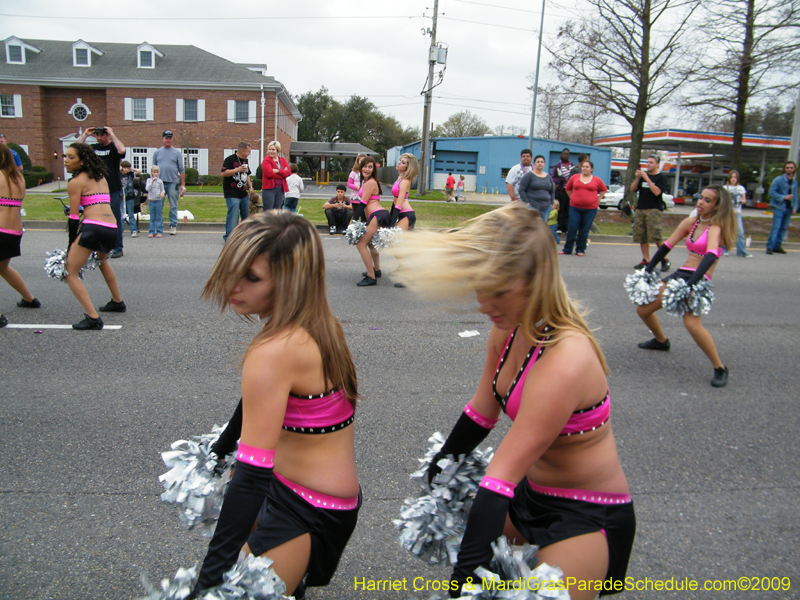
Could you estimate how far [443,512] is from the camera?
6.32 ft

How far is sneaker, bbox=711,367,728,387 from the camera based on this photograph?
5.08 meters

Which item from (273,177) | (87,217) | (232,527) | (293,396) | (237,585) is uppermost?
(273,177)

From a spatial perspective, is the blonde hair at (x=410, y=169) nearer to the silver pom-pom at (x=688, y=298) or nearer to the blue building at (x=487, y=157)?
the silver pom-pom at (x=688, y=298)

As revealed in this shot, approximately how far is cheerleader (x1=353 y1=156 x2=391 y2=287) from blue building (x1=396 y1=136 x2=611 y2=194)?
35288 mm

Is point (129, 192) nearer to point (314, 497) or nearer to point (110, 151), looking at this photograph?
point (110, 151)

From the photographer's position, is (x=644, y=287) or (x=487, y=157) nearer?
(x=644, y=287)

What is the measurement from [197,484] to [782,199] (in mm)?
15250

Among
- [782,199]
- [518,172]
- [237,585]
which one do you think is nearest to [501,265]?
[237,585]

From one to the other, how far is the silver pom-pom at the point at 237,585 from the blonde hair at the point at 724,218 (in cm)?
491

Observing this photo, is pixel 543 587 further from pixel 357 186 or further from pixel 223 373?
pixel 357 186

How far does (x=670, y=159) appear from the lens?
51844 millimetres

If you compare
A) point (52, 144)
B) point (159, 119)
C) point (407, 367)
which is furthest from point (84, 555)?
point (52, 144)

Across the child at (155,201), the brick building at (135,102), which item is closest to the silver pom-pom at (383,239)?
the child at (155,201)

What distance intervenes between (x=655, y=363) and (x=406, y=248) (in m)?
4.59
